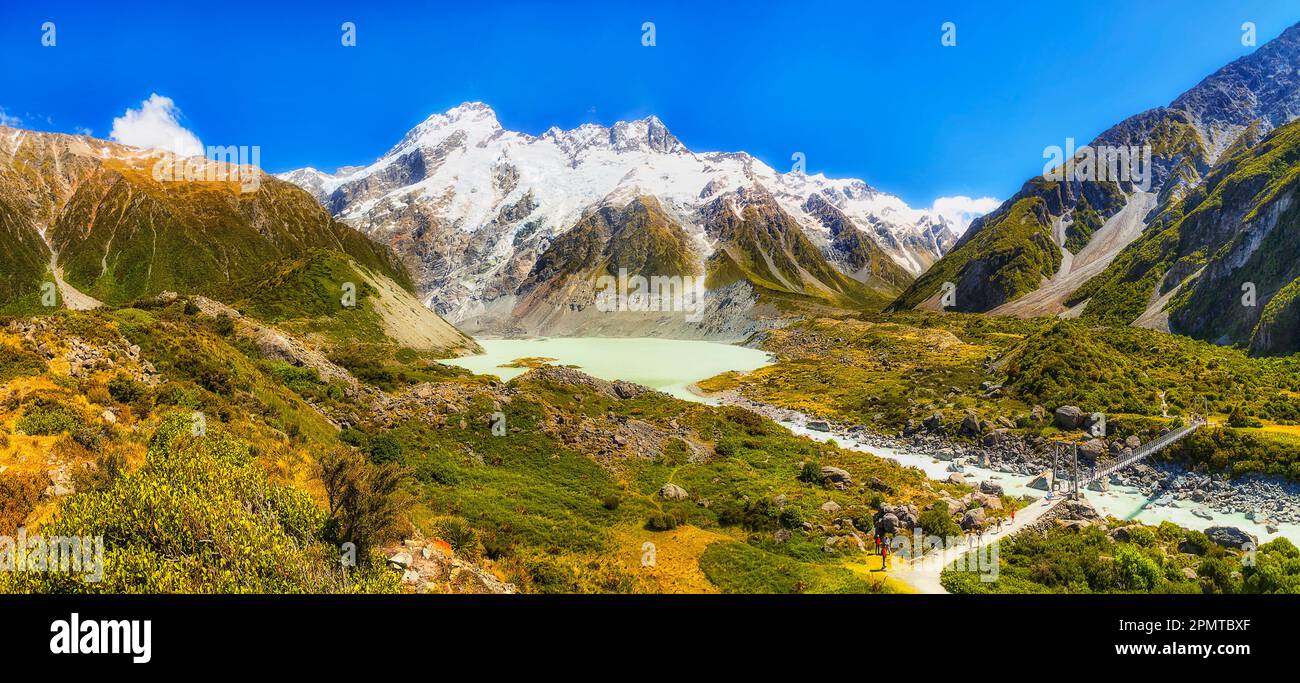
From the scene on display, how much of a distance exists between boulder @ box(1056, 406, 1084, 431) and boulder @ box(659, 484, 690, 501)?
1458 inches

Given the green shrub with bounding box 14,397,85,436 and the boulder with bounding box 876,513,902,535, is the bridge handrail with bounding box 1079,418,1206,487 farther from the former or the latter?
the green shrub with bounding box 14,397,85,436

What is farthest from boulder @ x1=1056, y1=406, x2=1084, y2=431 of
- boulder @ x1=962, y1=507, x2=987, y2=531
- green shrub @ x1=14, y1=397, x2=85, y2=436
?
green shrub @ x1=14, y1=397, x2=85, y2=436

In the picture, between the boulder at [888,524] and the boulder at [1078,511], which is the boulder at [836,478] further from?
the boulder at [1078,511]

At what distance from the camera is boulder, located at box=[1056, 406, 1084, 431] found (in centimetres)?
5028

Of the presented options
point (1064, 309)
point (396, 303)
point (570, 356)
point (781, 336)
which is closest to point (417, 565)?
point (396, 303)

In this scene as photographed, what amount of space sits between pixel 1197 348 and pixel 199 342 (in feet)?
379

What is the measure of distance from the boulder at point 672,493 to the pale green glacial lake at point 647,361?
158ft

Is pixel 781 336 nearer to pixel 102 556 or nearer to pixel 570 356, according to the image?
pixel 570 356

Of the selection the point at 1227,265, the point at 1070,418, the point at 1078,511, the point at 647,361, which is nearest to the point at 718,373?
the point at 647,361

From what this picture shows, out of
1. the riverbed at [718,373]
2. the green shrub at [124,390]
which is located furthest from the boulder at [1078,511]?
the green shrub at [124,390]

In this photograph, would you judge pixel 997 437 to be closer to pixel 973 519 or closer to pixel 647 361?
pixel 973 519

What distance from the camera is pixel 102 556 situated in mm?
13195

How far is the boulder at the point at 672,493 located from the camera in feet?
122
